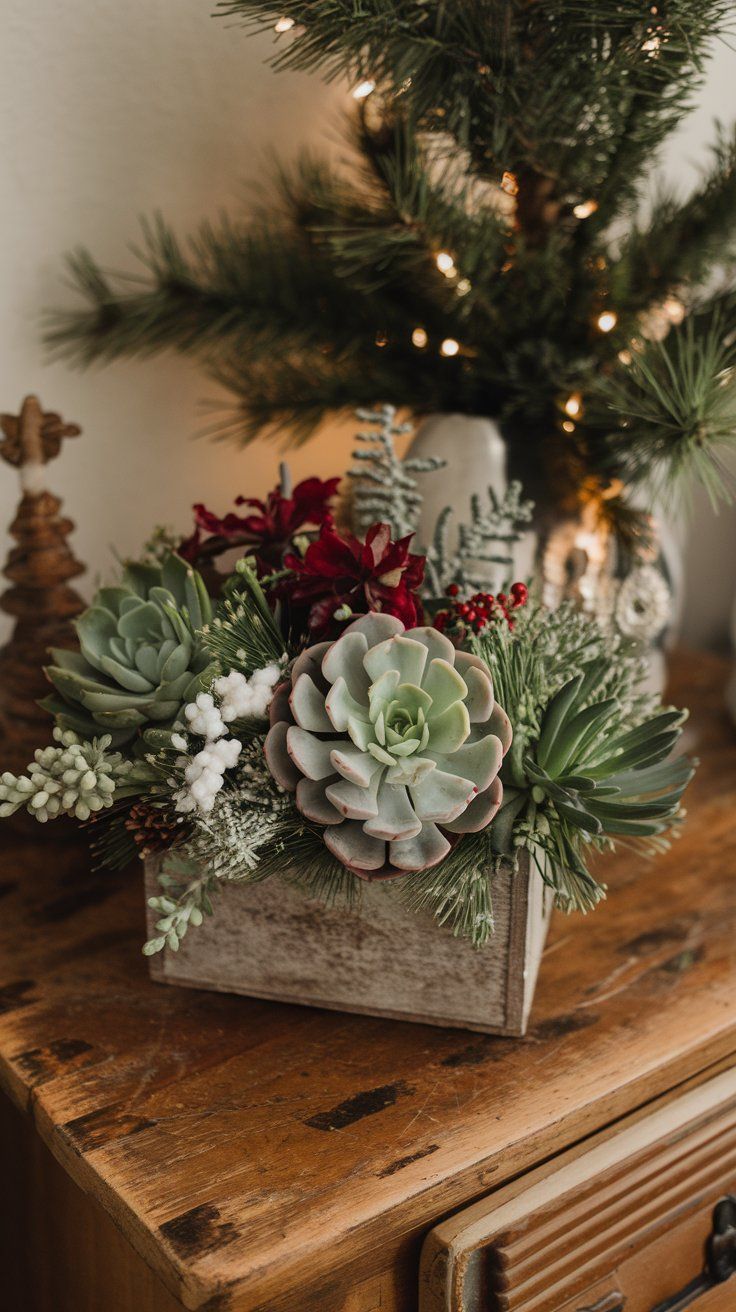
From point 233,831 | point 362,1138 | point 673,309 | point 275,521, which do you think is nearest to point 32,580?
point 275,521

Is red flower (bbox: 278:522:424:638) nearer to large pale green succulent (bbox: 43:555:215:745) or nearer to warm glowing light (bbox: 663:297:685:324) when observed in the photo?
large pale green succulent (bbox: 43:555:215:745)

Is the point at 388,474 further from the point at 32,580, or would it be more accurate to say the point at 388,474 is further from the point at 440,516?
the point at 32,580

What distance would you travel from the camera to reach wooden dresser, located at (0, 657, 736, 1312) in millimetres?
418

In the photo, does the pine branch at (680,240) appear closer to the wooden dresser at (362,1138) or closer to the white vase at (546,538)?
the white vase at (546,538)

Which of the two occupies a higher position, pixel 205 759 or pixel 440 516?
pixel 440 516

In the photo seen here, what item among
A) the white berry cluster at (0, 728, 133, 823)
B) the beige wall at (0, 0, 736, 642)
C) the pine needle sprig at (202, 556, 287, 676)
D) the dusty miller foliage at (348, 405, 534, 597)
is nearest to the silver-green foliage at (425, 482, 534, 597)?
the dusty miller foliage at (348, 405, 534, 597)

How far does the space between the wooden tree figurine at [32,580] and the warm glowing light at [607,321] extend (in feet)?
1.22

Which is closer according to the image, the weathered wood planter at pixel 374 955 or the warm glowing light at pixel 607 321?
the weathered wood planter at pixel 374 955

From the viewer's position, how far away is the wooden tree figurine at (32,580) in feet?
2.18

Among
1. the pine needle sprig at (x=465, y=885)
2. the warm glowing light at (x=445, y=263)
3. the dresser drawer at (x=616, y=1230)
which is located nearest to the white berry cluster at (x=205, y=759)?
the pine needle sprig at (x=465, y=885)

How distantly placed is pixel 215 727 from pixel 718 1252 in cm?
43

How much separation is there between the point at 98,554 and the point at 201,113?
36 centimetres

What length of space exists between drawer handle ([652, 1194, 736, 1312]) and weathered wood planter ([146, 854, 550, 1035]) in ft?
0.56

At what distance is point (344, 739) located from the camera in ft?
1.45
